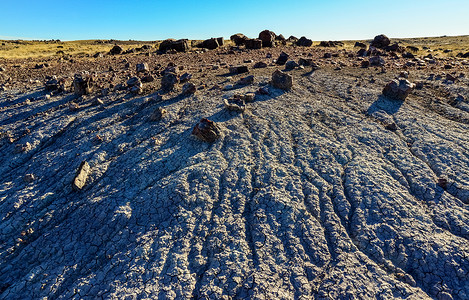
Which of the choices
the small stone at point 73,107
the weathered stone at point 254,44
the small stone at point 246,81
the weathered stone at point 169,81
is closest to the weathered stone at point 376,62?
the small stone at point 246,81

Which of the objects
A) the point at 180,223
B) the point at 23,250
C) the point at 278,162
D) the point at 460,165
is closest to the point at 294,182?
the point at 278,162

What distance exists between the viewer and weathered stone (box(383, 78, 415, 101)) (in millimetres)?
10680

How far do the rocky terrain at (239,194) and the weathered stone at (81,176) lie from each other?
0.12 ft

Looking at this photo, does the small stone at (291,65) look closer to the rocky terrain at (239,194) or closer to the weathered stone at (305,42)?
the rocky terrain at (239,194)

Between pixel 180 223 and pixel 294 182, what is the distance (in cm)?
329

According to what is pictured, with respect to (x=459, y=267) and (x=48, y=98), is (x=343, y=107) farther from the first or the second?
(x=48, y=98)

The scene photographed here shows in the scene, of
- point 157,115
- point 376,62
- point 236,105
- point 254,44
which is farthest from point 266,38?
point 157,115

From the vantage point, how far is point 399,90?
1070 centimetres

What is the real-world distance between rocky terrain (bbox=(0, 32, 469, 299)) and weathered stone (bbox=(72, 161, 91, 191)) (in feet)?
0.12

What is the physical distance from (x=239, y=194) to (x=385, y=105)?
7.94 metres

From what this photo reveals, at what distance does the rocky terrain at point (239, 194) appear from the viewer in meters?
5.01

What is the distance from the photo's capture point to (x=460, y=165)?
732 centimetres

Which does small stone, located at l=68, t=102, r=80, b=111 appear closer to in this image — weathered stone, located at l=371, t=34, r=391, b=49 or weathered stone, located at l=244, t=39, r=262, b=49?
weathered stone, located at l=244, t=39, r=262, b=49

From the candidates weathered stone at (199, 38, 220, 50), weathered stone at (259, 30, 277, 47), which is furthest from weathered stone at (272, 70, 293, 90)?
weathered stone at (199, 38, 220, 50)
